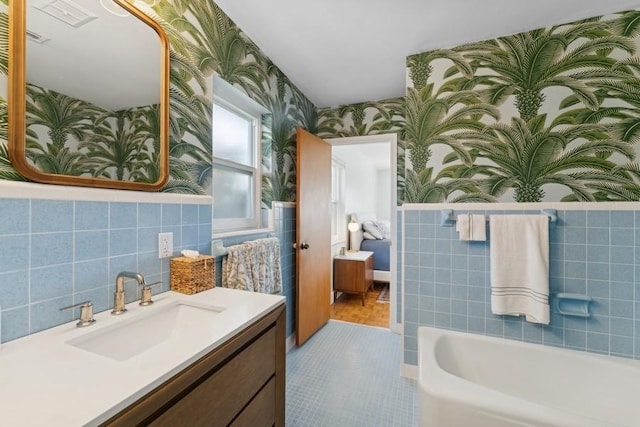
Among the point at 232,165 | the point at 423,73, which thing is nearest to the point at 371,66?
the point at 423,73

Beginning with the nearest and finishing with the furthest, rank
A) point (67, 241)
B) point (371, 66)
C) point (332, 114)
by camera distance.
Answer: point (67, 241) → point (371, 66) → point (332, 114)

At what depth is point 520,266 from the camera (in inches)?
67.8

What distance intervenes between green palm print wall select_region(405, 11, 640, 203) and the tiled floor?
4.49 ft

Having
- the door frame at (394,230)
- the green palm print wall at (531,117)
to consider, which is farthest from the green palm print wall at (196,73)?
the door frame at (394,230)

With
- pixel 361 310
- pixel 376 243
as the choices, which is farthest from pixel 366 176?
pixel 361 310

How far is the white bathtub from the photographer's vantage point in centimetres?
106

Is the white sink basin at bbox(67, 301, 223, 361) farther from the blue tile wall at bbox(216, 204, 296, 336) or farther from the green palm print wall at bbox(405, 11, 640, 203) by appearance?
the green palm print wall at bbox(405, 11, 640, 203)

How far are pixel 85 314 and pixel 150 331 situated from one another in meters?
0.22

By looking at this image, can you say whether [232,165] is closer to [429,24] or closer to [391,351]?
[429,24]

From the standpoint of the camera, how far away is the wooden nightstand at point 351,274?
3551mm

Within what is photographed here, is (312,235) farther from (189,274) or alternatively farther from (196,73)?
(196,73)

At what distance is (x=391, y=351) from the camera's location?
240 centimetres

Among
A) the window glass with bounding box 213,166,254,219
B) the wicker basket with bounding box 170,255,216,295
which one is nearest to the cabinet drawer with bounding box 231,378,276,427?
the wicker basket with bounding box 170,255,216,295

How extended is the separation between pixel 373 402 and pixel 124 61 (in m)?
2.32
